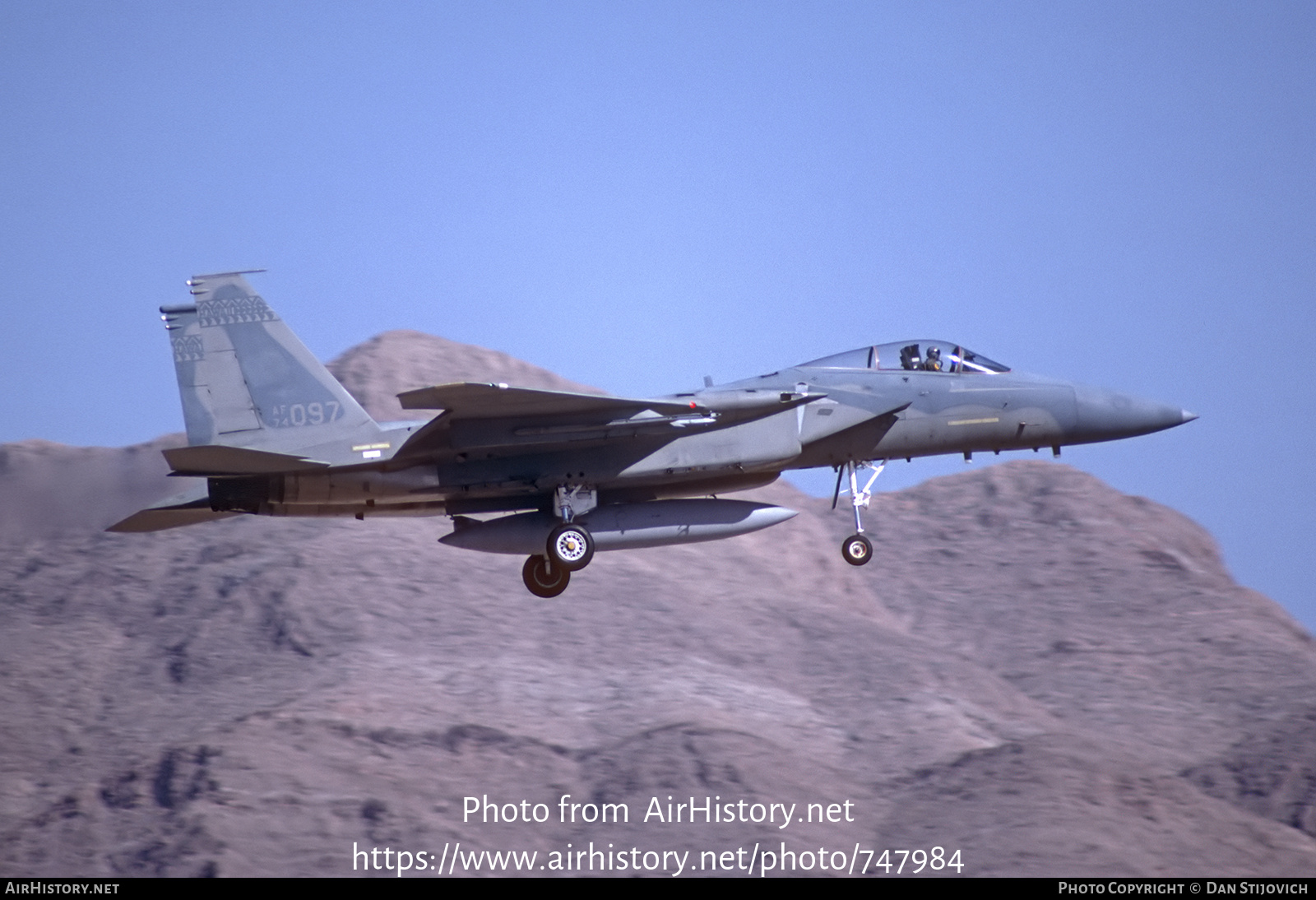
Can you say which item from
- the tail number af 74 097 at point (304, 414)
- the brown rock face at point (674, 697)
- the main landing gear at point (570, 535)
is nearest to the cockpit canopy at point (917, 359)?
the main landing gear at point (570, 535)

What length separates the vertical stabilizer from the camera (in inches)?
786

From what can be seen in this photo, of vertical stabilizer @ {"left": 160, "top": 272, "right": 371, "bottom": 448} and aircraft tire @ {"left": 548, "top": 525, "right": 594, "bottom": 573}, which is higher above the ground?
vertical stabilizer @ {"left": 160, "top": 272, "right": 371, "bottom": 448}

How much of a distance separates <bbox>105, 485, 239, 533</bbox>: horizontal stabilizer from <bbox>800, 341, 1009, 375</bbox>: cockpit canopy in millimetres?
8959

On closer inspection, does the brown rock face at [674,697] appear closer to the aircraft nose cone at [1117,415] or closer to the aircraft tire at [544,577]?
the aircraft tire at [544,577]

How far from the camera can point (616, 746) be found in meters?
43.7

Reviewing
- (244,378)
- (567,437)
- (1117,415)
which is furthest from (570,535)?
(1117,415)

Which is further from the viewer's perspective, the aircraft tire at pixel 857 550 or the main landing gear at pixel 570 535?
the aircraft tire at pixel 857 550

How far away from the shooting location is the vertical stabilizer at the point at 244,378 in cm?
1997

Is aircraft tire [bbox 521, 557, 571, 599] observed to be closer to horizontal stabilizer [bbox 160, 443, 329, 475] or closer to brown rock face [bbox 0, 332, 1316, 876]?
horizontal stabilizer [bbox 160, 443, 329, 475]

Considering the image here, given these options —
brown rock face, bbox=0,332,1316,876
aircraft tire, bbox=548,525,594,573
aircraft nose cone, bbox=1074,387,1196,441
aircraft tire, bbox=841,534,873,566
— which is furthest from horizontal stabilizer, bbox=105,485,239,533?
aircraft nose cone, bbox=1074,387,1196,441

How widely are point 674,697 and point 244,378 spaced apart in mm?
28373

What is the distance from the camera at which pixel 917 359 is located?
72.9ft

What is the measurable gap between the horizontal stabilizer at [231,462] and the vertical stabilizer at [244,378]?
1.40 ft

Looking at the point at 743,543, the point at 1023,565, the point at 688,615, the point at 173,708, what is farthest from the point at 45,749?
the point at 1023,565
